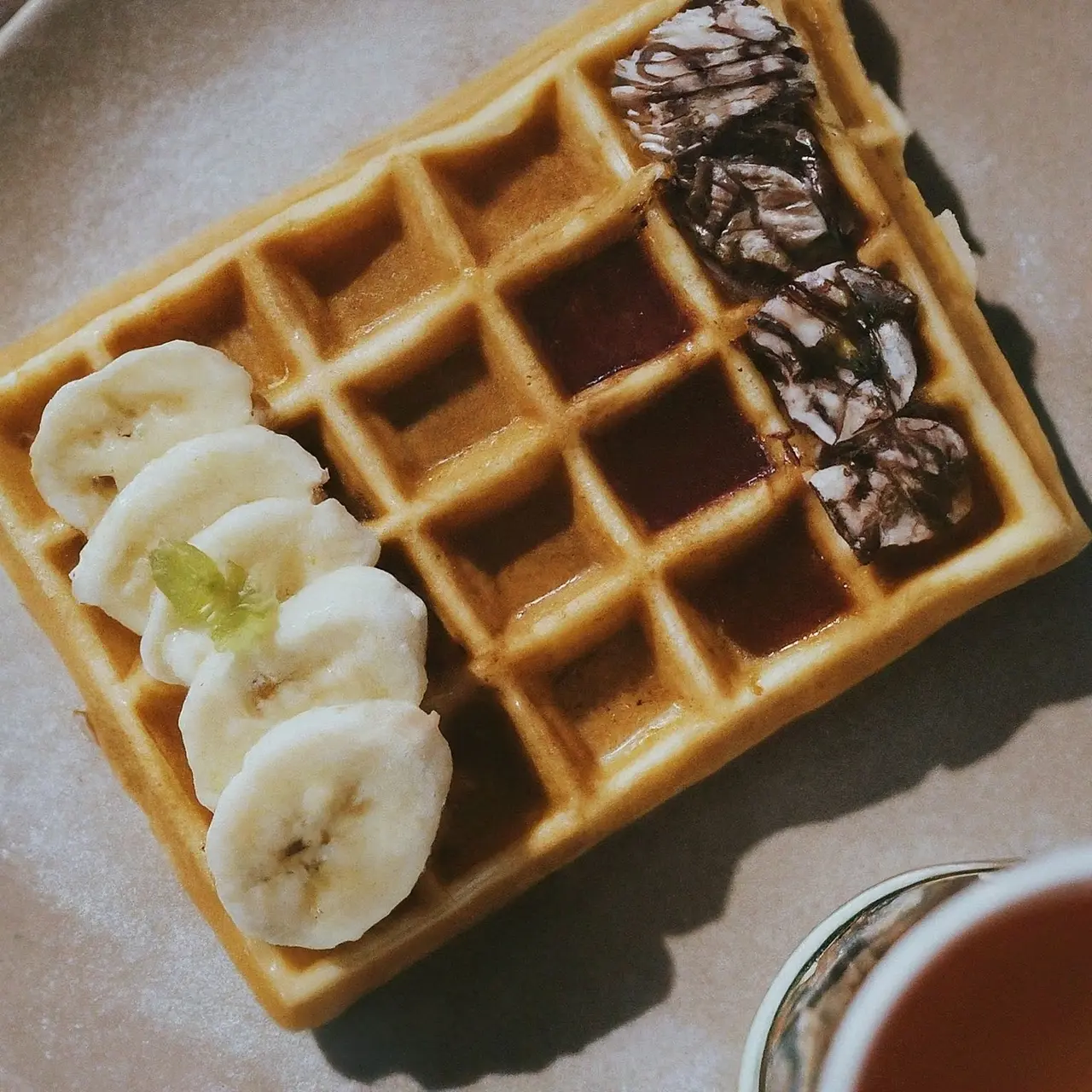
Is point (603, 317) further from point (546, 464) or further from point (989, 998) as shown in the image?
point (989, 998)

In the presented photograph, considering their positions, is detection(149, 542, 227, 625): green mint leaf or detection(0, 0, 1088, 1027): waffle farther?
detection(0, 0, 1088, 1027): waffle

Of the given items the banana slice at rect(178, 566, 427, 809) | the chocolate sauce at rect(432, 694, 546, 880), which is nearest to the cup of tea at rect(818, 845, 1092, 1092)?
the chocolate sauce at rect(432, 694, 546, 880)

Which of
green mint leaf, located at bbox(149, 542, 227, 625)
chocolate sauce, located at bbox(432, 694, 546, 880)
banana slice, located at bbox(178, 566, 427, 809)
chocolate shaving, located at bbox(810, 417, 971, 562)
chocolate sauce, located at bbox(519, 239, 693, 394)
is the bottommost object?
chocolate sauce, located at bbox(432, 694, 546, 880)

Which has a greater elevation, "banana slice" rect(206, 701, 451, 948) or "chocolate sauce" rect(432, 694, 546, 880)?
"banana slice" rect(206, 701, 451, 948)

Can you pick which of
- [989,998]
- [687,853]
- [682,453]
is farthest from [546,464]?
[989,998]

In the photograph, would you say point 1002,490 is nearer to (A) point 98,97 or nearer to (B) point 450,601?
(B) point 450,601

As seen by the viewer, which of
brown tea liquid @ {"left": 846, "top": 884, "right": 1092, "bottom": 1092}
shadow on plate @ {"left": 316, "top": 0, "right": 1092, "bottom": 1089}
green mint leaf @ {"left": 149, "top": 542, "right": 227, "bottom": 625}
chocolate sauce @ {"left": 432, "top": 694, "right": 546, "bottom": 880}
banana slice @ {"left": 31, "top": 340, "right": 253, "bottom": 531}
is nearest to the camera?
brown tea liquid @ {"left": 846, "top": 884, "right": 1092, "bottom": 1092}

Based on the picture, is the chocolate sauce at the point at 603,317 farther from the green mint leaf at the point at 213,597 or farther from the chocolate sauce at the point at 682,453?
the green mint leaf at the point at 213,597

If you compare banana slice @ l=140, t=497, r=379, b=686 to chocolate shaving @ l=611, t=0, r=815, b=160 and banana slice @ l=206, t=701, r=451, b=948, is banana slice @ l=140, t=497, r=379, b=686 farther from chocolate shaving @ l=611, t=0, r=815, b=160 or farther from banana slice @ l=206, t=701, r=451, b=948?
chocolate shaving @ l=611, t=0, r=815, b=160
